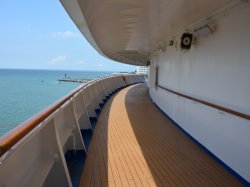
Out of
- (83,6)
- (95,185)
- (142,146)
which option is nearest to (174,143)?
(142,146)

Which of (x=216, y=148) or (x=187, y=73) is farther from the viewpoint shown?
(x=187, y=73)

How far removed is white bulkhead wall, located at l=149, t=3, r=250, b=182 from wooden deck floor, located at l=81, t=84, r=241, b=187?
0.79ft

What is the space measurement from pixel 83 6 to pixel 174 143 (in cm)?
247

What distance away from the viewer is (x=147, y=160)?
11.8 feet

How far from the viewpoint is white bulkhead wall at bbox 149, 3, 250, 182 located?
123 inches

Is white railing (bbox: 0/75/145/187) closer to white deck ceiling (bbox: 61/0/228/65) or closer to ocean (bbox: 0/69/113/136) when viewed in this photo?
white deck ceiling (bbox: 61/0/228/65)

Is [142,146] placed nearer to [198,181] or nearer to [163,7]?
[198,181]

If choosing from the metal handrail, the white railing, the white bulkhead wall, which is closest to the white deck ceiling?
the white bulkhead wall

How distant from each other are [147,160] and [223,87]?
1349 mm

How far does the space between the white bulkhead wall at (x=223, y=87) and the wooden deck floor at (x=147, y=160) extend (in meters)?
0.24

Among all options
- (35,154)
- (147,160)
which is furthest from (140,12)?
(35,154)

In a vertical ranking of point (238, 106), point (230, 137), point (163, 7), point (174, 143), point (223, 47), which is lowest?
point (174, 143)

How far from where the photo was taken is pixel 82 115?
4.63 m

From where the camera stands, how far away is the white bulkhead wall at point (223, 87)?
3127 mm
